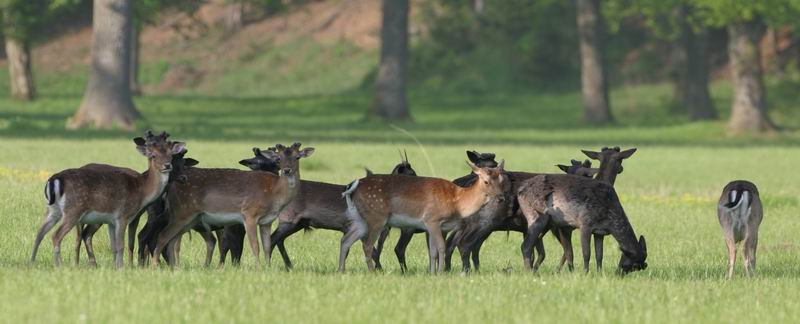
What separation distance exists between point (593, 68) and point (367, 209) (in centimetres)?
4345

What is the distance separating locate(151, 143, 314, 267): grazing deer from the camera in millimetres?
15773

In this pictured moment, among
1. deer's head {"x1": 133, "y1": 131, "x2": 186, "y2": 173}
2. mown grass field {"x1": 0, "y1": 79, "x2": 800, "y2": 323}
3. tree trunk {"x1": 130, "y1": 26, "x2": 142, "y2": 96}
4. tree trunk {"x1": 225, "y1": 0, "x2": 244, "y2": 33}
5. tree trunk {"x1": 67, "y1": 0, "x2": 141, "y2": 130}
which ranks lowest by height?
mown grass field {"x1": 0, "y1": 79, "x2": 800, "y2": 323}

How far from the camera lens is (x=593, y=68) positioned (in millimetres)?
58750

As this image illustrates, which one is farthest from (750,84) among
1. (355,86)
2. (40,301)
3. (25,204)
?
(40,301)

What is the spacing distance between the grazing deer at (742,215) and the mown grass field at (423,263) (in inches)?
17.2

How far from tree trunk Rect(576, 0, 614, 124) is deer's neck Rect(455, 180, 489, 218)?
41702 mm

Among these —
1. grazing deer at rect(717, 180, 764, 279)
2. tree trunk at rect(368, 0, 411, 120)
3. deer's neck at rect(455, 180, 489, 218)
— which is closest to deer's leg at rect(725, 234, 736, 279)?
grazing deer at rect(717, 180, 764, 279)

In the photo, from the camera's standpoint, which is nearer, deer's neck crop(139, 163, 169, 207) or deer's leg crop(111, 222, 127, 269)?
deer's leg crop(111, 222, 127, 269)

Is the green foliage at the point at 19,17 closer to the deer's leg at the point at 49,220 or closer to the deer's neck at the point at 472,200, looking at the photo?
the deer's neck at the point at 472,200

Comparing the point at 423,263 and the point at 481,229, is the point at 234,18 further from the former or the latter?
the point at 481,229

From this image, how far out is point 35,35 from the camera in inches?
2734

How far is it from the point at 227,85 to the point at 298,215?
6834 cm

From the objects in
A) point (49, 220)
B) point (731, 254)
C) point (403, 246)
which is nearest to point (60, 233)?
point (49, 220)

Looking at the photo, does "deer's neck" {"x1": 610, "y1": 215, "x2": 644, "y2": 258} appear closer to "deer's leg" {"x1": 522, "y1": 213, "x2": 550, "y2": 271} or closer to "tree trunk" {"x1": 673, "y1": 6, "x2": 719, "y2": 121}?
"deer's leg" {"x1": 522, "y1": 213, "x2": 550, "y2": 271}
